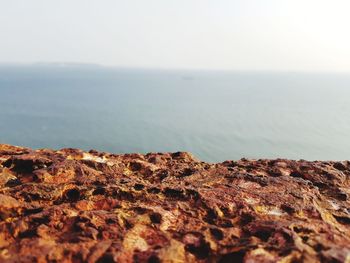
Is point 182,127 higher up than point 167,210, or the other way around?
point 167,210

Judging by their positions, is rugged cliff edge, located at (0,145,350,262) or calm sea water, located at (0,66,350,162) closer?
rugged cliff edge, located at (0,145,350,262)

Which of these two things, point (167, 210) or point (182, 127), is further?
point (182, 127)

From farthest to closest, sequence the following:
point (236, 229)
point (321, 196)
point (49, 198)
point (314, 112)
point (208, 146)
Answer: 1. point (314, 112)
2. point (208, 146)
3. point (321, 196)
4. point (49, 198)
5. point (236, 229)

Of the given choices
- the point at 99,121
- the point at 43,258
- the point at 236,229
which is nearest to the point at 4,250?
the point at 43,258

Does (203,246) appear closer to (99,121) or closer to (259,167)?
(259,167)

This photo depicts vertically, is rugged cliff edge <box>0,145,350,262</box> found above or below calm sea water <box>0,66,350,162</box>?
above

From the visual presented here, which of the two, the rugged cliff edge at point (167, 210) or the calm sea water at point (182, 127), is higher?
the rugged cliff edge at point (167, 210)

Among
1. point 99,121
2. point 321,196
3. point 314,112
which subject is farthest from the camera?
point 314,112

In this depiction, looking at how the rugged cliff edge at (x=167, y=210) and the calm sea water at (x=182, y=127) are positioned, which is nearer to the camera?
the rugged cliff edge at (x=167, y=210)
